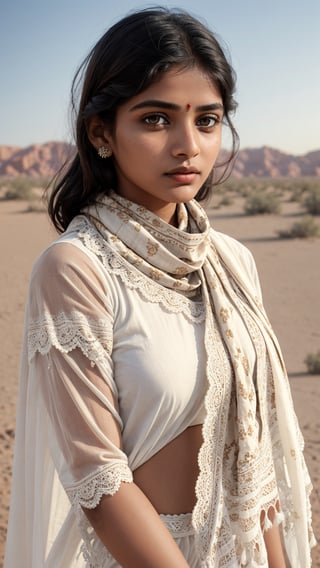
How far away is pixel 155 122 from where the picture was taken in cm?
189

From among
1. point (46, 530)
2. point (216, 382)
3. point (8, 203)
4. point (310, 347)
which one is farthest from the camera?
→ point (8, 203)

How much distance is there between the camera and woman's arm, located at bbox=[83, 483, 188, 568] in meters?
1.67

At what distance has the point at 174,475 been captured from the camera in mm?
1890

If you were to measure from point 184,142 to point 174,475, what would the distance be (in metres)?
0.84

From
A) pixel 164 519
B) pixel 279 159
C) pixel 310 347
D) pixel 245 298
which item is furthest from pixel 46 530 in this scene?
pixel 279 159

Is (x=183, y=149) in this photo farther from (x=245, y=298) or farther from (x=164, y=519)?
(x=164, y=519)

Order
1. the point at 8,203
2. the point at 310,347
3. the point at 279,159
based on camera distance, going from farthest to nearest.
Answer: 1. the point at 279,159
2. the point at 8,203
3. the point at 310,347

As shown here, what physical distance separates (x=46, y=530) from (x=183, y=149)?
1132mm

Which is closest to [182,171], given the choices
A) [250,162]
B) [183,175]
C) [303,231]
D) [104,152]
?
[183,175]

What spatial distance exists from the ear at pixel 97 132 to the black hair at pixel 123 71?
0.06 ft

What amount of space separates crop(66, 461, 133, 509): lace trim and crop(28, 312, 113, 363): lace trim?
25cm

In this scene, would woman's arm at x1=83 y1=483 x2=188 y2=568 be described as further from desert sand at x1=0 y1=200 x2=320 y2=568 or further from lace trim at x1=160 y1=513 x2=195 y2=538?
desert sand at x1=0 y1=200 x2=320 y2=568

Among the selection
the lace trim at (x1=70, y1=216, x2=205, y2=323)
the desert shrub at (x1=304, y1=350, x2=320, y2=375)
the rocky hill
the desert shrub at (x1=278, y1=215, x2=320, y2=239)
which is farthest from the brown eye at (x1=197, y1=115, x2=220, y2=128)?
the rocky hill

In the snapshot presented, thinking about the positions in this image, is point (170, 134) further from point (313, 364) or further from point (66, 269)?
point (313, 364)
